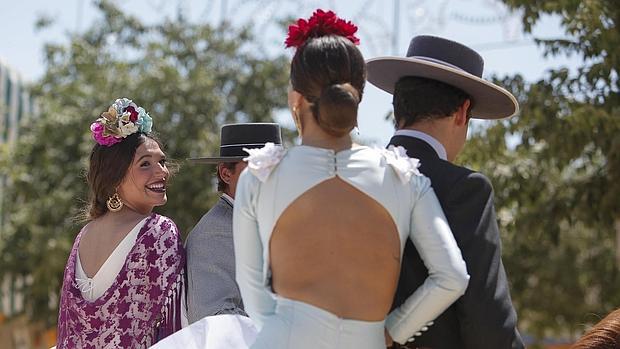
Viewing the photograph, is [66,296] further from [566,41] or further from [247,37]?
[247,37]

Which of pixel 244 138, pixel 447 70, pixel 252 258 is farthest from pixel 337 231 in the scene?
pixel 244 138

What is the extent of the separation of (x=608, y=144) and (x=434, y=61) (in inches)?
154

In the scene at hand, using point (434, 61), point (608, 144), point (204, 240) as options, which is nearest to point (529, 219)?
point (608, 144)

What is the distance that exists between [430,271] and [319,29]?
2.35 feet

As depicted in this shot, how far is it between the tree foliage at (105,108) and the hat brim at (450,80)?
9627 millimetres

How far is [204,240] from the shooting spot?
4312 mm

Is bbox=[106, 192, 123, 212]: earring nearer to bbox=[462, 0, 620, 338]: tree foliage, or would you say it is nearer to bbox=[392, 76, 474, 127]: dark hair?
bbox=[392, 76, 474, 127]: dark hair

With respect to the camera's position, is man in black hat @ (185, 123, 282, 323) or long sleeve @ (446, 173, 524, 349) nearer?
long sleeve @ (446, 173, 524, 349)

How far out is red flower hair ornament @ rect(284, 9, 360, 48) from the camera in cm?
304

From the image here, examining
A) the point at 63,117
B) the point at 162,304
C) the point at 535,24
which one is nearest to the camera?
the point at 162,304

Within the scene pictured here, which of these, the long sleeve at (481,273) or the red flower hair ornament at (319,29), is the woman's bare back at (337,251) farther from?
the red flower hair ornament at (319,29)

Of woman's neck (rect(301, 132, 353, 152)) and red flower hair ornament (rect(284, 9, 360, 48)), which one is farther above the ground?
red flower hair ornament (rect(284, 9, 360, 48))

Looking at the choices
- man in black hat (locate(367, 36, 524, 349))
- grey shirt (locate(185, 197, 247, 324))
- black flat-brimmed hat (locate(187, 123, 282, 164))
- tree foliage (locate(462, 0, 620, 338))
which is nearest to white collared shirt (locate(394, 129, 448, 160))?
man in black hat (locate(367, 36, 524, 349))

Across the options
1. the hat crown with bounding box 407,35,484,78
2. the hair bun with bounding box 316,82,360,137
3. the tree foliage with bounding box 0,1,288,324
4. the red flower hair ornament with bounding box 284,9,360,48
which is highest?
the red flower hair ornament with bounding box 284,9,360,48
